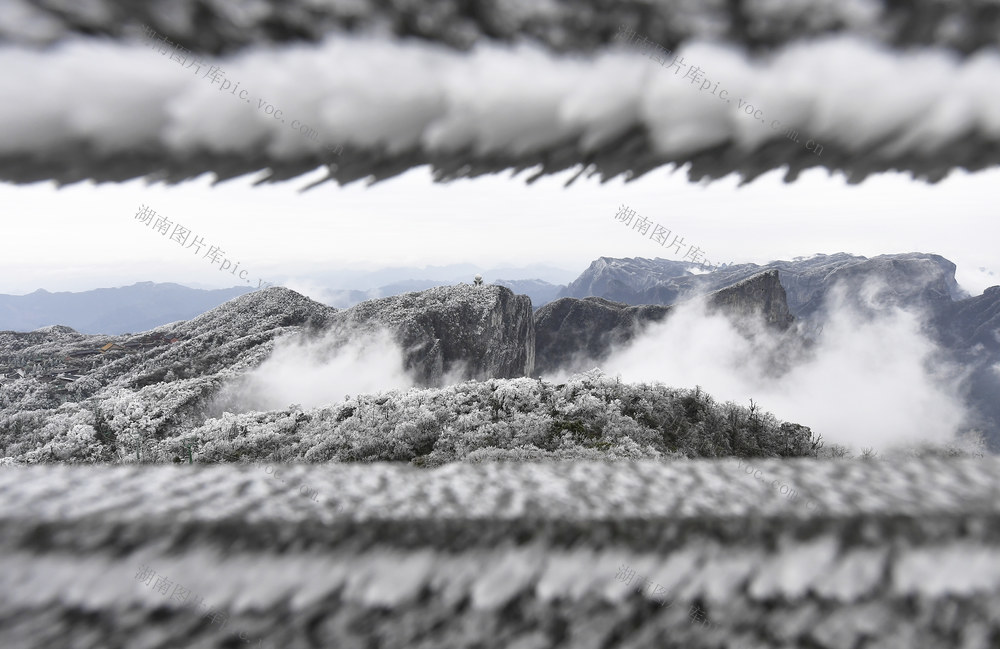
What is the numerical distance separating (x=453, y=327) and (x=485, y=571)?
41.5 metres

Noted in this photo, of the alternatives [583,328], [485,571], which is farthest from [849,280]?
[485,571]

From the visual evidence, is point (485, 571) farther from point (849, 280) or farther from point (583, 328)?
point (849, 280)

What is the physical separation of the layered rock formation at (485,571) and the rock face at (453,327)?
36.3 meters

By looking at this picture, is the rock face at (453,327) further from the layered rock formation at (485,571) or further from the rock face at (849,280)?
the rock face at (849,280)

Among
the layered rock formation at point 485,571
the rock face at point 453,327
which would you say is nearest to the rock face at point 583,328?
the rock face at point 453,327

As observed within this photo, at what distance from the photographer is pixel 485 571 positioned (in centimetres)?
Answer: 79

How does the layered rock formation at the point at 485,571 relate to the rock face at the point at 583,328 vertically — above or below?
above

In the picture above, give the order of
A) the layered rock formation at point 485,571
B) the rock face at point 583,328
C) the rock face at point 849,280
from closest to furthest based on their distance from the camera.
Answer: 1. the layered rock formation at point 485,571
2. the rock face at point 583,328
3. the rock face at point 849,280

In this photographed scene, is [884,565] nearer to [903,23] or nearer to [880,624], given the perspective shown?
[880,624]

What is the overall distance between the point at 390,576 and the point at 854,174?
113 centimetres

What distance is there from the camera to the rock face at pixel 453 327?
37625 mm

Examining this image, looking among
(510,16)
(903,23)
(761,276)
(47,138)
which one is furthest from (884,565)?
(761,276)

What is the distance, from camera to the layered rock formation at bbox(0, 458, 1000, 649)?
759 mm

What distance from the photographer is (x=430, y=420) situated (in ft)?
27.7
